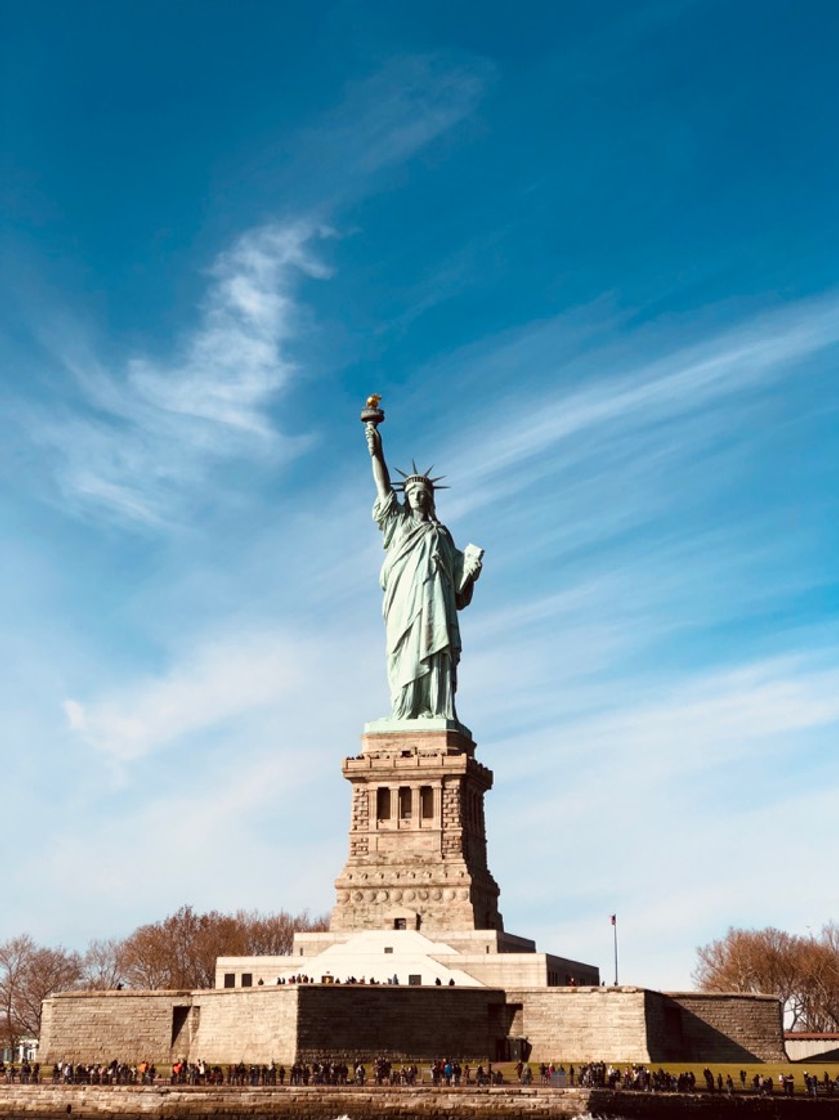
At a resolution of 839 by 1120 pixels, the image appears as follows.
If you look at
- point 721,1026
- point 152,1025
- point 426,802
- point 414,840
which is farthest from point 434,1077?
point 426,802

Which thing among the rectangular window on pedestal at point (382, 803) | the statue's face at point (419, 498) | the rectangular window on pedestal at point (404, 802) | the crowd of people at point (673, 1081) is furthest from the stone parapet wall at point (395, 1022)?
the statue's face at point (419, 498)

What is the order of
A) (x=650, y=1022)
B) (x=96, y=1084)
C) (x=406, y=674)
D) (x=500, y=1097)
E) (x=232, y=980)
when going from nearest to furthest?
(x=500, y=1097), (x=96, y=1084), (x=650, y=1022), (x=232, y=980), (x=406, y=674)

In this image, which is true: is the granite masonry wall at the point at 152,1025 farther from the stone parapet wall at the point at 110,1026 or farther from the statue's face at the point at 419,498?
the statue's face at the point at 419,498

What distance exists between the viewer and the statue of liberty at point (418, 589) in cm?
6031

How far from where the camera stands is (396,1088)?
3741cm

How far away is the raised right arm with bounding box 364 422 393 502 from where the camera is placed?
62.6m

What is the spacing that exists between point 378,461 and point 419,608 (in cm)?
700

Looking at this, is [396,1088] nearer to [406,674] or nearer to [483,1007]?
[483,1007]

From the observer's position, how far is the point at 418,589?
61.3 m

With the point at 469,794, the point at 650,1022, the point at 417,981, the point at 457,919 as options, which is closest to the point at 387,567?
the point at 469,794

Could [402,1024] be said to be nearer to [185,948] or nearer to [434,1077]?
[434,1077]

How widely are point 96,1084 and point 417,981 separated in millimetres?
11757

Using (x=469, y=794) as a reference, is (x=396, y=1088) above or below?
below

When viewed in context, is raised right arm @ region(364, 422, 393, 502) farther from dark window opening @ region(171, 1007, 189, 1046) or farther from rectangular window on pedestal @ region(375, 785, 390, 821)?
dark window opening @ region(171, 1007, 189, 1046)
